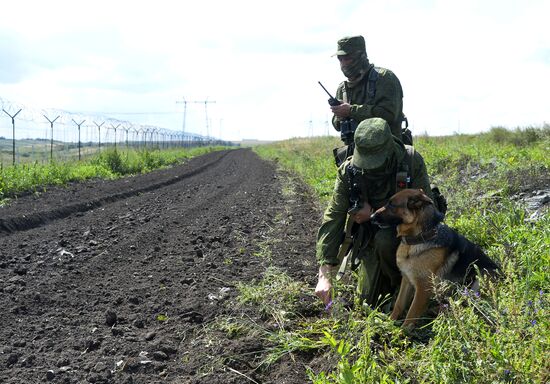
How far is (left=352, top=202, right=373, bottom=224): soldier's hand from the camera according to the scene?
400 centimetres

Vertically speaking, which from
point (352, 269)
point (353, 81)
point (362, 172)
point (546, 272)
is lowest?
point (352, 269)

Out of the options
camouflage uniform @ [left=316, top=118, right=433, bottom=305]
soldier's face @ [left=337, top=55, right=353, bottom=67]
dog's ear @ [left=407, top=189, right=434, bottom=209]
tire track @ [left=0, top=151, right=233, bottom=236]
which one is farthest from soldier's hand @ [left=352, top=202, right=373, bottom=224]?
tire track @ [left=0, top=151, right=233, bottom=236]

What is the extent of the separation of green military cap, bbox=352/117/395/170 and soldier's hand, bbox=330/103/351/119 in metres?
0.88

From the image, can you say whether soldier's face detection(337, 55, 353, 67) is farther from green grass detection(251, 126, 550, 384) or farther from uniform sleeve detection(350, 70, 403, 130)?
green grass detection(251, 126, 550, 384)

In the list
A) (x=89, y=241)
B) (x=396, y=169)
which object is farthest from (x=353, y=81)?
(x=89, y=241)

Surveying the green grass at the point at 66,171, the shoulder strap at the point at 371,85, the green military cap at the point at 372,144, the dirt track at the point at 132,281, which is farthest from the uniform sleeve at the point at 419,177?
the green grass at the point at 66,171

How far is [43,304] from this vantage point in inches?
182

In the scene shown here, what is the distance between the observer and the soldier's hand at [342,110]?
464 cm

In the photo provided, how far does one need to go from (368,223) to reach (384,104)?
107 cm

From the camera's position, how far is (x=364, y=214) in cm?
400

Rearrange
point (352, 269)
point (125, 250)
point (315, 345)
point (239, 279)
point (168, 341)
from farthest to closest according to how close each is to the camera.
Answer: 1. point (125, 250)
2. point (239, 279)
3. point (352, 269)
4. point (168, 341)
5. point (315, 345)

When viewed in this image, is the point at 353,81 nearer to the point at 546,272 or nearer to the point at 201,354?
the point at 546,272

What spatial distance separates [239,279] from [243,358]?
173 cm

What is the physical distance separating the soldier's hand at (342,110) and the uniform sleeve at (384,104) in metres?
0.05
